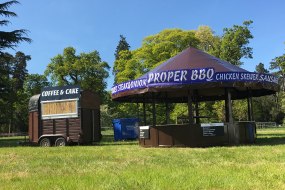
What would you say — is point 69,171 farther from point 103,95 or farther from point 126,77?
point 103,95

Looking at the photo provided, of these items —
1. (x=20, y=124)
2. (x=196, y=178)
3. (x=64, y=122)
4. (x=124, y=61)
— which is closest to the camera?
(x=196, y=178)

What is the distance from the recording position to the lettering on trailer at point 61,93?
87.8ft

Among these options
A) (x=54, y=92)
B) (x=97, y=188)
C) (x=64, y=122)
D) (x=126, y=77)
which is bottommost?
(x=97, y=188)

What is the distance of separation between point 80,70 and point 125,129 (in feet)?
78.8

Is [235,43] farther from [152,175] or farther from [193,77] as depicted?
[152,175]

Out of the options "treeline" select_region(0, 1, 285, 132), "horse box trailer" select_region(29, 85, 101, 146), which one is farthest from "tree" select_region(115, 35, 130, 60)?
"horse box trailer" select_region(29, 85, 101, 146)

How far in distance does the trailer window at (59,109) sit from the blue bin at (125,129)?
8.14 m

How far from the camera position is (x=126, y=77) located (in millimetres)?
50281

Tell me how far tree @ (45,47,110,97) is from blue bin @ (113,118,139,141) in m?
21.7

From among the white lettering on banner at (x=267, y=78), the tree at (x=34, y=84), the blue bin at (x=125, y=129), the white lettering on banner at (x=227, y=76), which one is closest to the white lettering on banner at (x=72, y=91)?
the blue bin at (x=125, y=129)

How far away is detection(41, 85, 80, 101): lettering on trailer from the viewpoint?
26750mm

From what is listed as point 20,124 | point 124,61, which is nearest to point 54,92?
point 124,61

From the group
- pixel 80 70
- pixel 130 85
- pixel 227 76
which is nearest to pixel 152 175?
pixel 227 76

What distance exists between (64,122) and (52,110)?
47.8 inches
